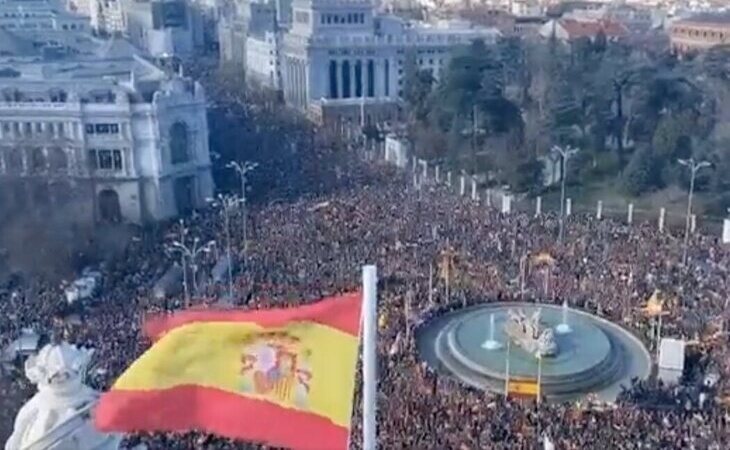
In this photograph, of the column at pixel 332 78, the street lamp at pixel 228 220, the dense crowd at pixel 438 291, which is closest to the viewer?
the dense crowd at pixel 438 291

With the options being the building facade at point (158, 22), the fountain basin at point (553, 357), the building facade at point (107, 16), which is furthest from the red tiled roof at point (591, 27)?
the fountain basin at point (553, 357)

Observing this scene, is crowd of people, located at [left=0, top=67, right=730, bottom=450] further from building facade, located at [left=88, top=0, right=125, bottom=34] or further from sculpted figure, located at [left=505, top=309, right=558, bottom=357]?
building facade, located at [left=88, top=0, right=125, bottom=34]

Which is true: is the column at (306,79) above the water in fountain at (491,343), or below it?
above

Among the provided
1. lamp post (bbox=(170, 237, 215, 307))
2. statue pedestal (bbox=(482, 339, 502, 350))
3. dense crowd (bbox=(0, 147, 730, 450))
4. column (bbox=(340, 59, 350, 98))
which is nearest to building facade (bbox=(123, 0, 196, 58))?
A: column (bbox=(340, 59, 350, 98))

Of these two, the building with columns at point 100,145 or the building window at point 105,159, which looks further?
the building window at point 105,159

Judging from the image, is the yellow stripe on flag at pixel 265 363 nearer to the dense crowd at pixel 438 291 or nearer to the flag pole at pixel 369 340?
the flag pole at pixel 369 340
